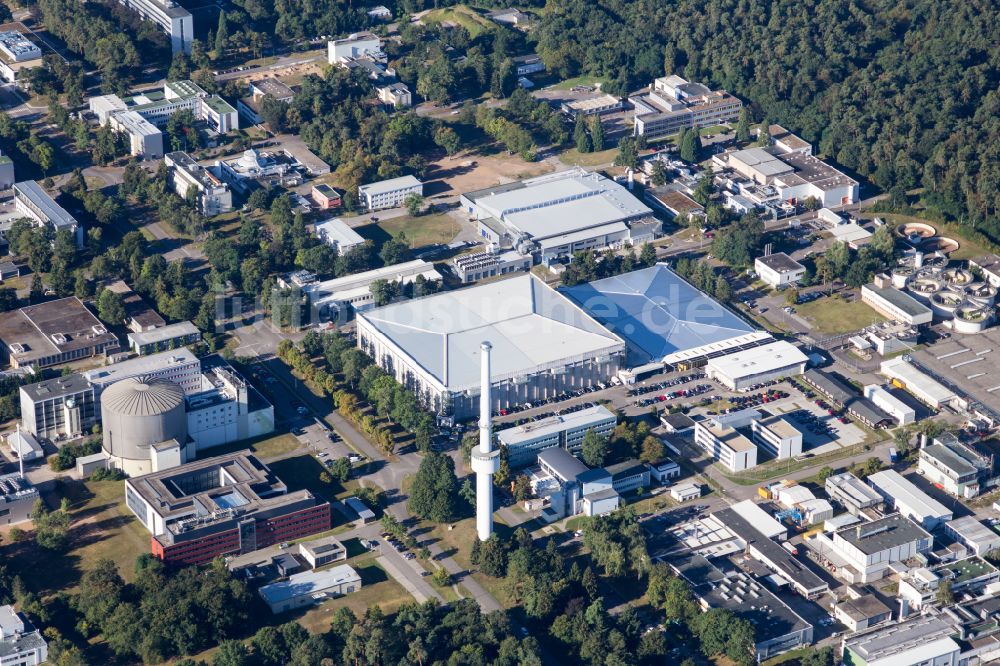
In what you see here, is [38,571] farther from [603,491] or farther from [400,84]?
[400,84]

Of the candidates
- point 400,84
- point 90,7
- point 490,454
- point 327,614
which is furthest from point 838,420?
point 90,7

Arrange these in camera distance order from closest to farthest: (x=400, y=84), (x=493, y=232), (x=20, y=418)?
(x=20, y=418)
(x=493, y=232)
(x=400, y=84)

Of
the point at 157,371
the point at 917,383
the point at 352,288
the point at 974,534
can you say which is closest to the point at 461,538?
the point at 157,371

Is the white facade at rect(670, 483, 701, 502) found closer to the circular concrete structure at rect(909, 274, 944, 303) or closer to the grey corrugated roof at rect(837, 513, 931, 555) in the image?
the grey corrugated roof at rect(837, 513, 931, 555)

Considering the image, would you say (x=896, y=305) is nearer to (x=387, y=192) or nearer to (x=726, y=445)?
(x=726, y=445)

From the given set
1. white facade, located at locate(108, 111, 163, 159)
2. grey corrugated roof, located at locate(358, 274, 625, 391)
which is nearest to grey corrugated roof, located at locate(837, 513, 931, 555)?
grey corrugated roof, located at locate(358, 274, 625, 391)

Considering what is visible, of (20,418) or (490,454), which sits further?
(20,418)
